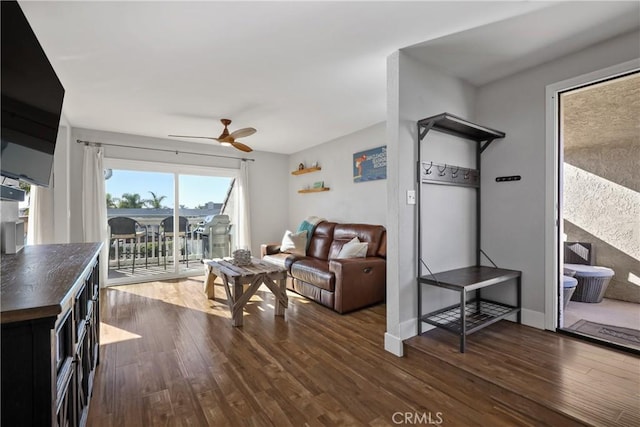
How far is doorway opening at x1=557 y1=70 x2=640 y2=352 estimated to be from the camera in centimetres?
280

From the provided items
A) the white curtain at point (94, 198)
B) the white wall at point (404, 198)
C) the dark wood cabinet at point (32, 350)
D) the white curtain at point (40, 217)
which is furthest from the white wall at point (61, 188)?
the white wall at point (404, 198)

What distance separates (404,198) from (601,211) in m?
3.34

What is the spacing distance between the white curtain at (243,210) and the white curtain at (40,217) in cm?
266

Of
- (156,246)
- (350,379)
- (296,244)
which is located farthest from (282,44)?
(156,246)

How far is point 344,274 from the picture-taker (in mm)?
3238

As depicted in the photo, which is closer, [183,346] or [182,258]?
[183,346]

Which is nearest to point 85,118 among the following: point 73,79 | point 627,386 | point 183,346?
point 73,79

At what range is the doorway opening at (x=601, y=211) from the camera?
2.80 m

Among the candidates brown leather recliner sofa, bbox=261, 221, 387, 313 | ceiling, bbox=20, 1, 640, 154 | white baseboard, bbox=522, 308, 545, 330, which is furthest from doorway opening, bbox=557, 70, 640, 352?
brown leather recliner sofa, bbox=261, 221, 387, 313

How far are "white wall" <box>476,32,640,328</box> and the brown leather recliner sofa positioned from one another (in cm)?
124

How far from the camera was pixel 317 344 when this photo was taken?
8.29 ft

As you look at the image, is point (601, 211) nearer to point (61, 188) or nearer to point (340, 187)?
point (340, 187)

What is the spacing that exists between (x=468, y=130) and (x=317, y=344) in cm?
237

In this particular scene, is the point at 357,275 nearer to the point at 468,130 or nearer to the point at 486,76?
the point at 468,130
